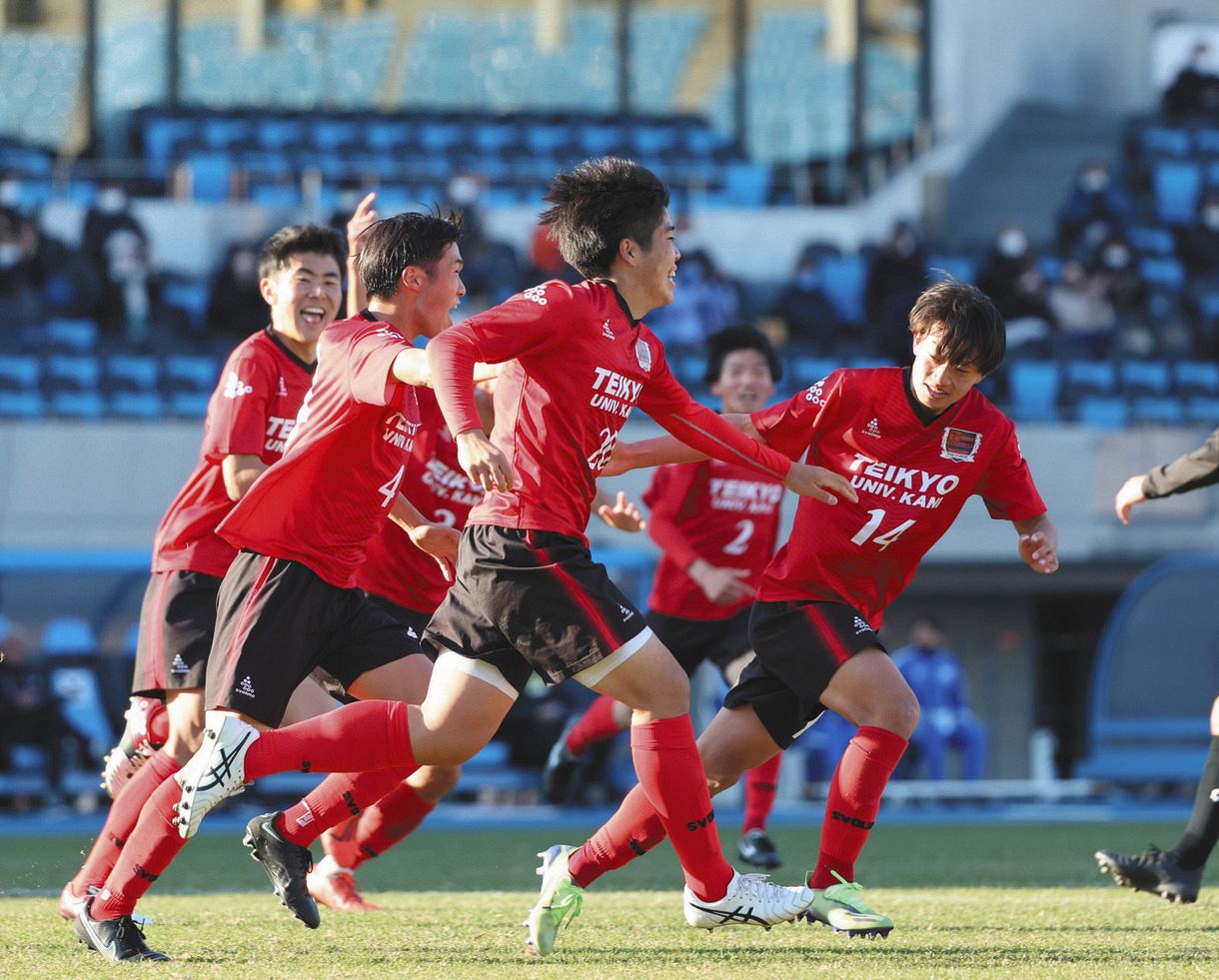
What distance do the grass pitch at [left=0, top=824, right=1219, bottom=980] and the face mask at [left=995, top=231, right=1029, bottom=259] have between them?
32.2 ft

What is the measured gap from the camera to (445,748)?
4.70 m

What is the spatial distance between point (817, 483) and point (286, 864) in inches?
69.5

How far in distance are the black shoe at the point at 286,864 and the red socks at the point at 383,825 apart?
0.99 m

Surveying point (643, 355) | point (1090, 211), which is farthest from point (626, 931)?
point (1090, 211)

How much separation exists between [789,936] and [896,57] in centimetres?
1849

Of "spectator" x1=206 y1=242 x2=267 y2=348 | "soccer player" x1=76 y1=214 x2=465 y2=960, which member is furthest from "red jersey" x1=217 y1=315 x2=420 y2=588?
"spectator" x1=206 y1=242 x2=267 y2=348

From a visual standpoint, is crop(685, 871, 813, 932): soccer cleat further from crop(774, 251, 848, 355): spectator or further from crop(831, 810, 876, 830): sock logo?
crop(774, 251, 848, 355): spectator

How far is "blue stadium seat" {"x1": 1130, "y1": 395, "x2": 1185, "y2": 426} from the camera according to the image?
16.3 m

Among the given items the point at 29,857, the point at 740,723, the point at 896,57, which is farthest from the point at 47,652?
the point at 896,57

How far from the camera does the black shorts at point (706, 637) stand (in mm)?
7520

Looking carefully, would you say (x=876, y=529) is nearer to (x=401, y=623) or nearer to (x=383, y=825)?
(x=401, y=623)

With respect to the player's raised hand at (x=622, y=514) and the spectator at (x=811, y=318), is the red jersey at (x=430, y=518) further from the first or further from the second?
the spectator at (x=811, y=318)

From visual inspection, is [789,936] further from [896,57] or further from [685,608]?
[896,57]

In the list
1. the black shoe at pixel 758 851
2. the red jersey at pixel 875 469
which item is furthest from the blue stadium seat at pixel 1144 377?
the red jersey at pixel 875 469
